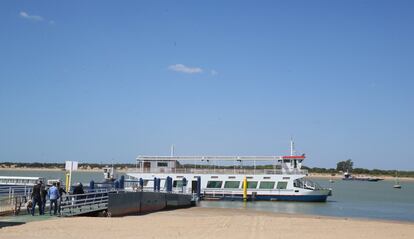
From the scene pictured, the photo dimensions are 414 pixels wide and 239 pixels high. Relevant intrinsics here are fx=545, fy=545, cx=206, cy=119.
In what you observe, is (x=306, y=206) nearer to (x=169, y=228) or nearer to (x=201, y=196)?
(x=201, y=196)

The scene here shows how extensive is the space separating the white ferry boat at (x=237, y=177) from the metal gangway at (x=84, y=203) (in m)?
25.9

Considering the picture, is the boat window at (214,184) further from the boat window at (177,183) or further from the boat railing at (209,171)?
the boat window at (177,183)

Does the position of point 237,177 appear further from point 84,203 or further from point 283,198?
point 84,203

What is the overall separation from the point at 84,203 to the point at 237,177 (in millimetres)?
32965

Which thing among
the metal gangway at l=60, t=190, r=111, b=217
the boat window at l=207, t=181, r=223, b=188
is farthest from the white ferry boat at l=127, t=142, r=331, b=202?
the metal gangway at l=60, t=190, r=111, b=217

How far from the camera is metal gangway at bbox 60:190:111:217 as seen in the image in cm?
2438

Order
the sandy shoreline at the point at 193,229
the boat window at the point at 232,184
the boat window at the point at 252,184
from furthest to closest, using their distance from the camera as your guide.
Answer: the boat window at the point at 232,184
the boat window at the point at 252,184
the sandy shoreline at the point at 193,229

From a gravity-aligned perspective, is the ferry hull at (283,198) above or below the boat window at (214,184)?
below

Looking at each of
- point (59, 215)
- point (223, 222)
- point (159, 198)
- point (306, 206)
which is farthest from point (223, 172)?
point (59, 215)

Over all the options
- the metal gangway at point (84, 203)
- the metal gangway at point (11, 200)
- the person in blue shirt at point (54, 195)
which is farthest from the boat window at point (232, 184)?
the person in blue shirt at point (54, 195)

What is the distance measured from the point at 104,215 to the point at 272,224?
827 cm

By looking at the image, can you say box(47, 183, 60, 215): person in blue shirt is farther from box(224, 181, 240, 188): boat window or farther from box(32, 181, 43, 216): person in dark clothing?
box(224, 181, 240, 188): boat window

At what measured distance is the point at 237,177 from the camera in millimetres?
57219

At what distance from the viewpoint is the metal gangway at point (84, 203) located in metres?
24.4
